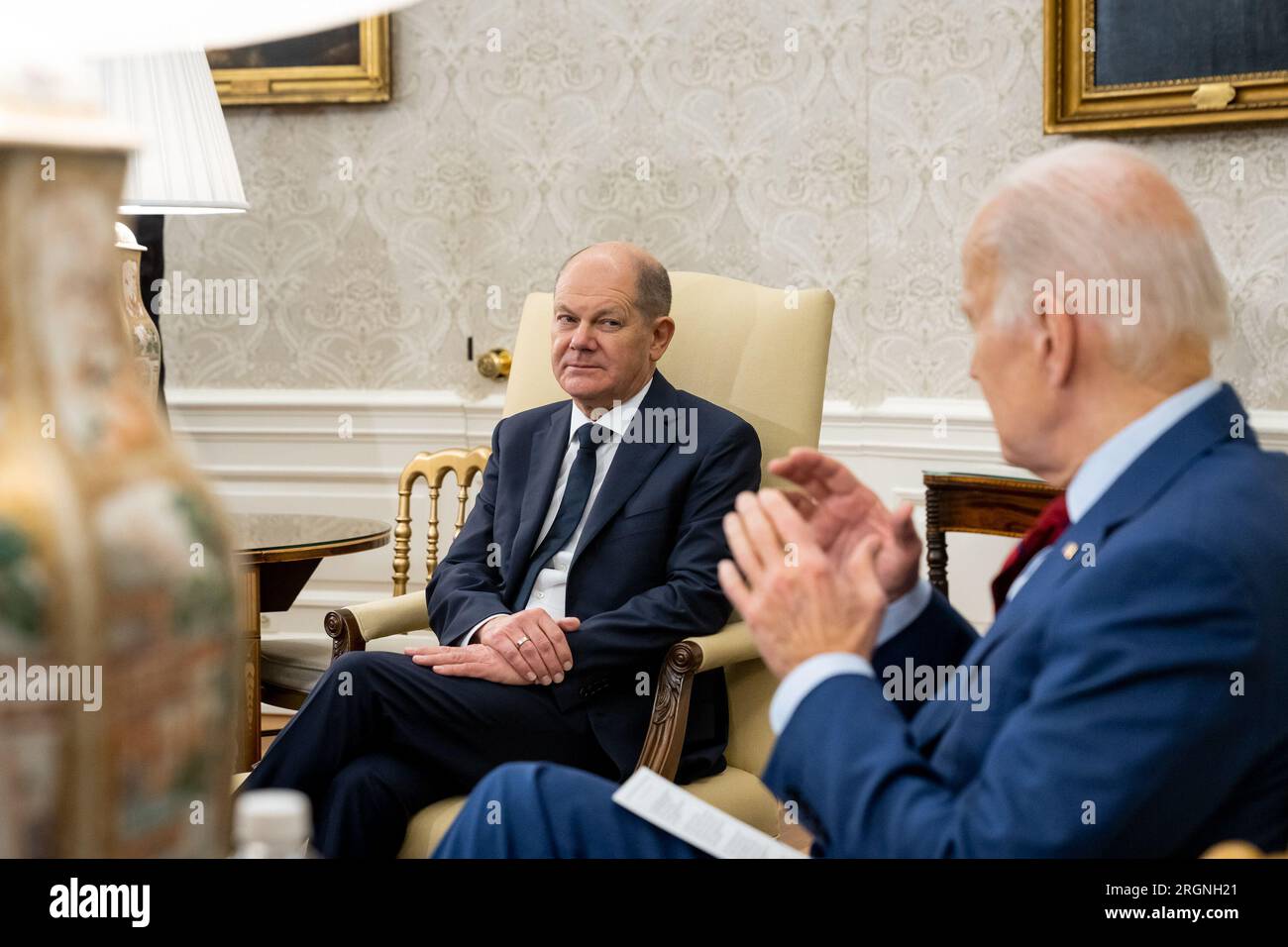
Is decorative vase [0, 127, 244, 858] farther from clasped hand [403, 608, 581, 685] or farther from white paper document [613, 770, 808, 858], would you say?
clasped hand [403, 608, 581, 685]

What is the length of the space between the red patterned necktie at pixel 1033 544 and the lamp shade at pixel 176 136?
1749mm

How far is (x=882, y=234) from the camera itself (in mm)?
3961

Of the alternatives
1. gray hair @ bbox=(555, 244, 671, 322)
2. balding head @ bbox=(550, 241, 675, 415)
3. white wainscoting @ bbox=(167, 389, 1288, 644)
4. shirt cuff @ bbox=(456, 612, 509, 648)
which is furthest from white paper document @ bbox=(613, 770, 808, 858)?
white wainscoting @ bbox=(167, 389, 1288, 644)

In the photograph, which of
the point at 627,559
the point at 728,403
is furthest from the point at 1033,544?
the point at 728,403

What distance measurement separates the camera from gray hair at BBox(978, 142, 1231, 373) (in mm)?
1237

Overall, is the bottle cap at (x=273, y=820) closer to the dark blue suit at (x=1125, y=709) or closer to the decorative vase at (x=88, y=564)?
the decorative vase at (x=88, y=564)

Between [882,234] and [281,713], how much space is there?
8.44 ft

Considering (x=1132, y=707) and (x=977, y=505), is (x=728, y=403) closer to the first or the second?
(x=977, y=505)

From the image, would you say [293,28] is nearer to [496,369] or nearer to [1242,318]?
[1242,318]

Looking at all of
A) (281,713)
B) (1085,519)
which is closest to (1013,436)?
(1085,519)

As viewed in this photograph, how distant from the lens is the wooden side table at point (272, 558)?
284 centimetres

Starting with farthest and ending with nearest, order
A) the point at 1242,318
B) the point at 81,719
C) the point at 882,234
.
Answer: the point at 882,234
the point at 1242,318
the point at 81,719

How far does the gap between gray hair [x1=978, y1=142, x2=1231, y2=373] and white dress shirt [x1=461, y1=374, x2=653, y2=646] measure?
57.9 inches

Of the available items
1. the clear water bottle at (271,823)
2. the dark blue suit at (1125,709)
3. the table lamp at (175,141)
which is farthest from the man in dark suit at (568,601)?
the clear water bottle at (271,823)
